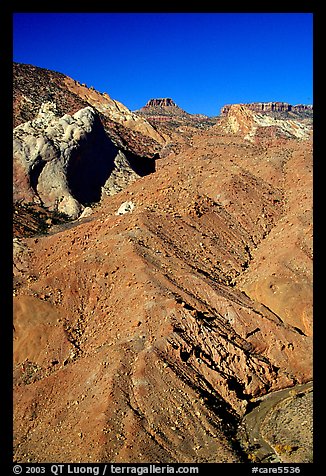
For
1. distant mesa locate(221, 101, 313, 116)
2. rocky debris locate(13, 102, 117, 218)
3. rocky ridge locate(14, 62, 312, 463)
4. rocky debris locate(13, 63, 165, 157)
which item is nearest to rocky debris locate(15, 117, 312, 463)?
rocky ridge locate(14, 62, 312, 463)

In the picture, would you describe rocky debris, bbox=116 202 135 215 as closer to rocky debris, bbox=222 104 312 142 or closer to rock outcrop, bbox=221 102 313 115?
rocky debris, bbox=222 104 312 142

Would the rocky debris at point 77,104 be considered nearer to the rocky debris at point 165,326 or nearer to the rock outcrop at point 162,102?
the rocky debris at point 165,326

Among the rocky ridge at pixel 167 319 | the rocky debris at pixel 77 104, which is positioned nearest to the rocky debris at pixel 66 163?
the rocky debris at pixel 77 104

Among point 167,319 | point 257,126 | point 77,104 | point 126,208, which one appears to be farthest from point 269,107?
point 167,319

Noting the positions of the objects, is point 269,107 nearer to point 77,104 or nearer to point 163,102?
point 163,102
